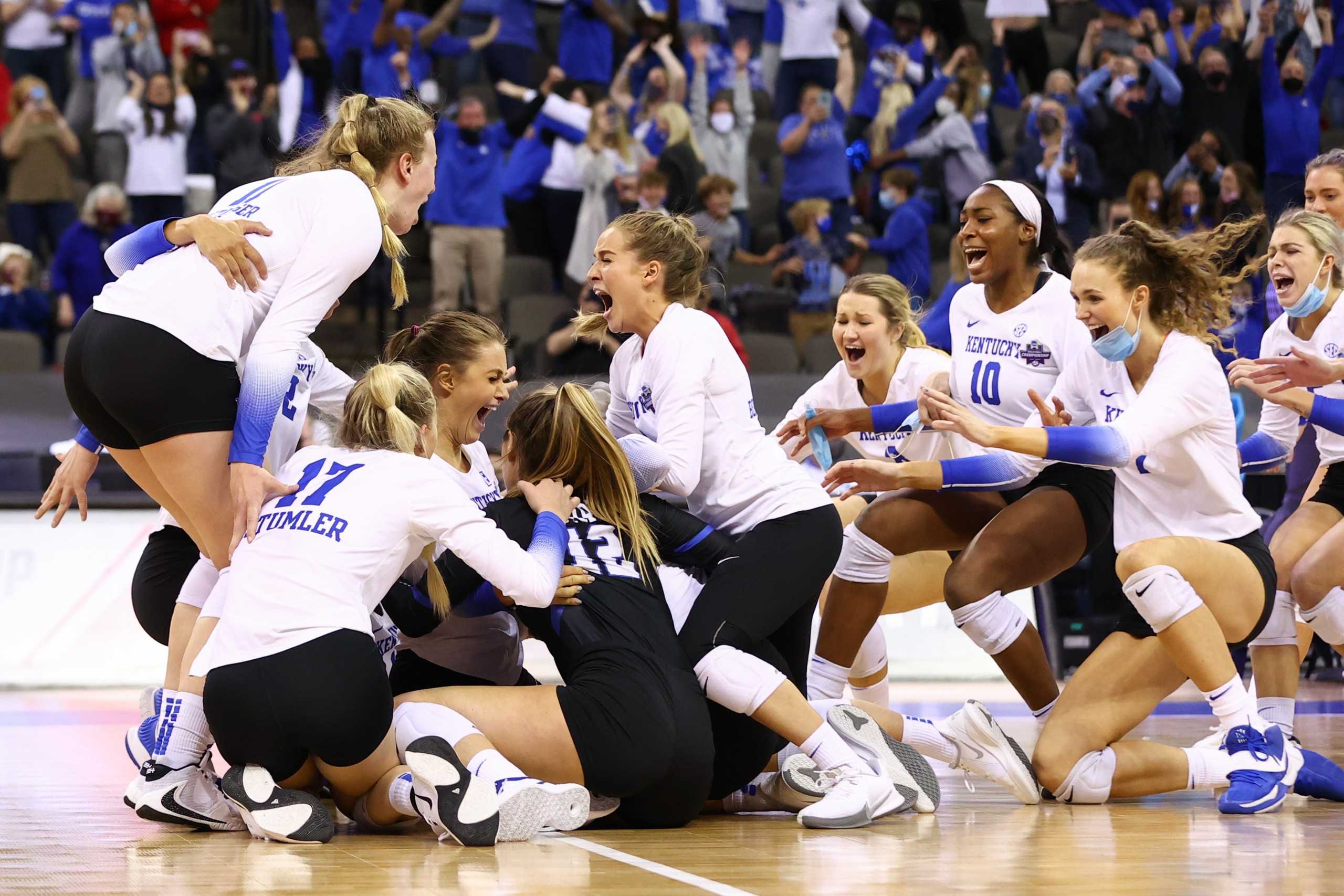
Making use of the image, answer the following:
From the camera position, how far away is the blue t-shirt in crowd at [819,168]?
9.91m

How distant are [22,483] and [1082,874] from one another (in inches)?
265

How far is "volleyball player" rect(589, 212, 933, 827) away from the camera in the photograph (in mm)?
3447

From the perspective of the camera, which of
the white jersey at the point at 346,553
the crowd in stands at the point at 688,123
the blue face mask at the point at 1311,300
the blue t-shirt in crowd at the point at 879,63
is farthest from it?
the blue t-shirt in crowd at the point at 879,63

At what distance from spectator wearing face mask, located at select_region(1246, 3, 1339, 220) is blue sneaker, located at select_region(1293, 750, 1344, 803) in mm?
7087

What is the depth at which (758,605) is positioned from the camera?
3605 mm

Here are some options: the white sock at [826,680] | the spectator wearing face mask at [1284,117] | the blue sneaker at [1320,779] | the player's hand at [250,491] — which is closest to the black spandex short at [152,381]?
the player's hand at [250,491]

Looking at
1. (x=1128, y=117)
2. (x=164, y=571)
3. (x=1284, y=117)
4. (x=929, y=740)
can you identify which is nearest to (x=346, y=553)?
(x=164, y=571)

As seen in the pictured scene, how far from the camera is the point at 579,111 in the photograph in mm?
9516

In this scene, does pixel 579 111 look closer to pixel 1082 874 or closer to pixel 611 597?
pixel 611 597

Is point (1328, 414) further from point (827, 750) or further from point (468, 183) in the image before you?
point (468, 183)

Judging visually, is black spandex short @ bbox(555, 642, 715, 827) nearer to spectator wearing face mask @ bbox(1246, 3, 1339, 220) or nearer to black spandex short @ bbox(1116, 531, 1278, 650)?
black spandex short @ bbox(1116, 531, 1278, 650)

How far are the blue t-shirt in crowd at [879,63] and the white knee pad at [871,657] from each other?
656 cm

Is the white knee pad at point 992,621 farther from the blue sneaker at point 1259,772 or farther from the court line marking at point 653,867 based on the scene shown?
the court line marking at point 653,867

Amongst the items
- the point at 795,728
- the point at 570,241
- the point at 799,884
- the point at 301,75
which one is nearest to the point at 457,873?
the point at 799,884
